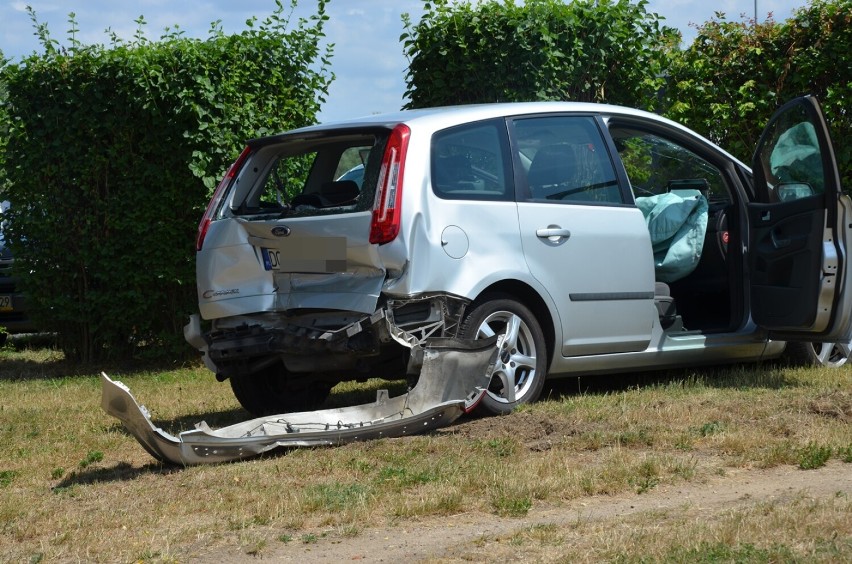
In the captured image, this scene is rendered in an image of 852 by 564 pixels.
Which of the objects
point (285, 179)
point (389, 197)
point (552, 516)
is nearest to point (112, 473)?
point (389, 197)

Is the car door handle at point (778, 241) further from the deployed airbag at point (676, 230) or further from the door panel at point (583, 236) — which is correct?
the door panel at point (583, 236)

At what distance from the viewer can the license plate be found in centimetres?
702

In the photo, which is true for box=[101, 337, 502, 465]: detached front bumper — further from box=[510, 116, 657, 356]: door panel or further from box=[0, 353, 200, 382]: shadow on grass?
box=[0, 353, 200, 382]: shadow on grass

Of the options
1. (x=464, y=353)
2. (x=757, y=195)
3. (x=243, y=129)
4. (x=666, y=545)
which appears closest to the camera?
(x=666, y=545)

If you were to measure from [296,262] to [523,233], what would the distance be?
1.35m

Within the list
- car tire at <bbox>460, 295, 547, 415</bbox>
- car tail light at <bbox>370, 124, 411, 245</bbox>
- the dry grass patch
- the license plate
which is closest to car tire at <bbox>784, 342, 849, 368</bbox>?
car tire at <bbox>460, 295, 547, 415</bbox>

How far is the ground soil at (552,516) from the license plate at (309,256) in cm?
213

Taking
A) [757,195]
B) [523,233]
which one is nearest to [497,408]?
→ [523,233]

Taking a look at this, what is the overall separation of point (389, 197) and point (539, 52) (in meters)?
4.94

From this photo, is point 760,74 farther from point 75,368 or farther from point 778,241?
point 75,368

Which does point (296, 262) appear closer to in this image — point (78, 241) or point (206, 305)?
point (206, 305)

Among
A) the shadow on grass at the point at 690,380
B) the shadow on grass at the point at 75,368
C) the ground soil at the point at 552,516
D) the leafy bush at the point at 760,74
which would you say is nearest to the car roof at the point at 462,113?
the shadow on grass at the point at 690,380

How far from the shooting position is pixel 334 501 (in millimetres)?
5512

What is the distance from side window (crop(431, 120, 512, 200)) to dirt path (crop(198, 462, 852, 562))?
2284 millimetres
